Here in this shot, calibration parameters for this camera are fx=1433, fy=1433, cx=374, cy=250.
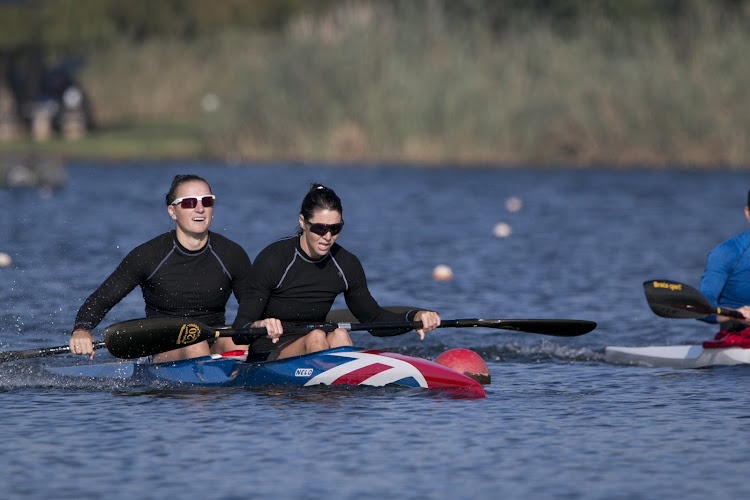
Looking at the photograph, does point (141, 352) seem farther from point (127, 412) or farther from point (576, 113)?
point (576, 113)

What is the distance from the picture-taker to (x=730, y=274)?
11.4 metres

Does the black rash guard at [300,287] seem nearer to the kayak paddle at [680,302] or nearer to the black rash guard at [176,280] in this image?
the black rash guard at [176,280]

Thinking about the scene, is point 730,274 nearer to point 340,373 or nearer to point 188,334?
point 340,373

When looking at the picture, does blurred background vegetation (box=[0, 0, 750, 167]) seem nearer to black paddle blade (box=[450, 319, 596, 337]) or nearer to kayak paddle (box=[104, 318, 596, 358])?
black paddle blade (box=[450, 319, 596, 337])

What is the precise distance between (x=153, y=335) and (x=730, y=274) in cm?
457

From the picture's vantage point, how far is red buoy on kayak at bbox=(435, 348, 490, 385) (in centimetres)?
1086

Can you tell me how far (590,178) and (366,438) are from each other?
24055 mm

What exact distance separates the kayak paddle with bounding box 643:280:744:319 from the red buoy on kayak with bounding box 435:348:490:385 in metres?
1.66

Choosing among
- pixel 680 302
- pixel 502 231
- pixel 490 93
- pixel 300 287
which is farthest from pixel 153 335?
pixel 490 93

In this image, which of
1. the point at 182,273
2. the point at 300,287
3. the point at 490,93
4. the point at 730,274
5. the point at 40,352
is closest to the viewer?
the point at 300,287

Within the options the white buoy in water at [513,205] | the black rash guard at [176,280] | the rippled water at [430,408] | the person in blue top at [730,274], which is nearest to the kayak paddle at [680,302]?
the person in blue top at [730,274]

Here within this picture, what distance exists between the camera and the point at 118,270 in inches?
415

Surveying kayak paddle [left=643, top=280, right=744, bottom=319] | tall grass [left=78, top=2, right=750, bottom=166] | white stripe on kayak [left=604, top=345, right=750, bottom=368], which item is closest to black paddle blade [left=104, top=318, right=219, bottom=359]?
kayak paddle [left=643, top=280, right=744, bottom=319]

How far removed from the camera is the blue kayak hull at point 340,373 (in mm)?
10320
